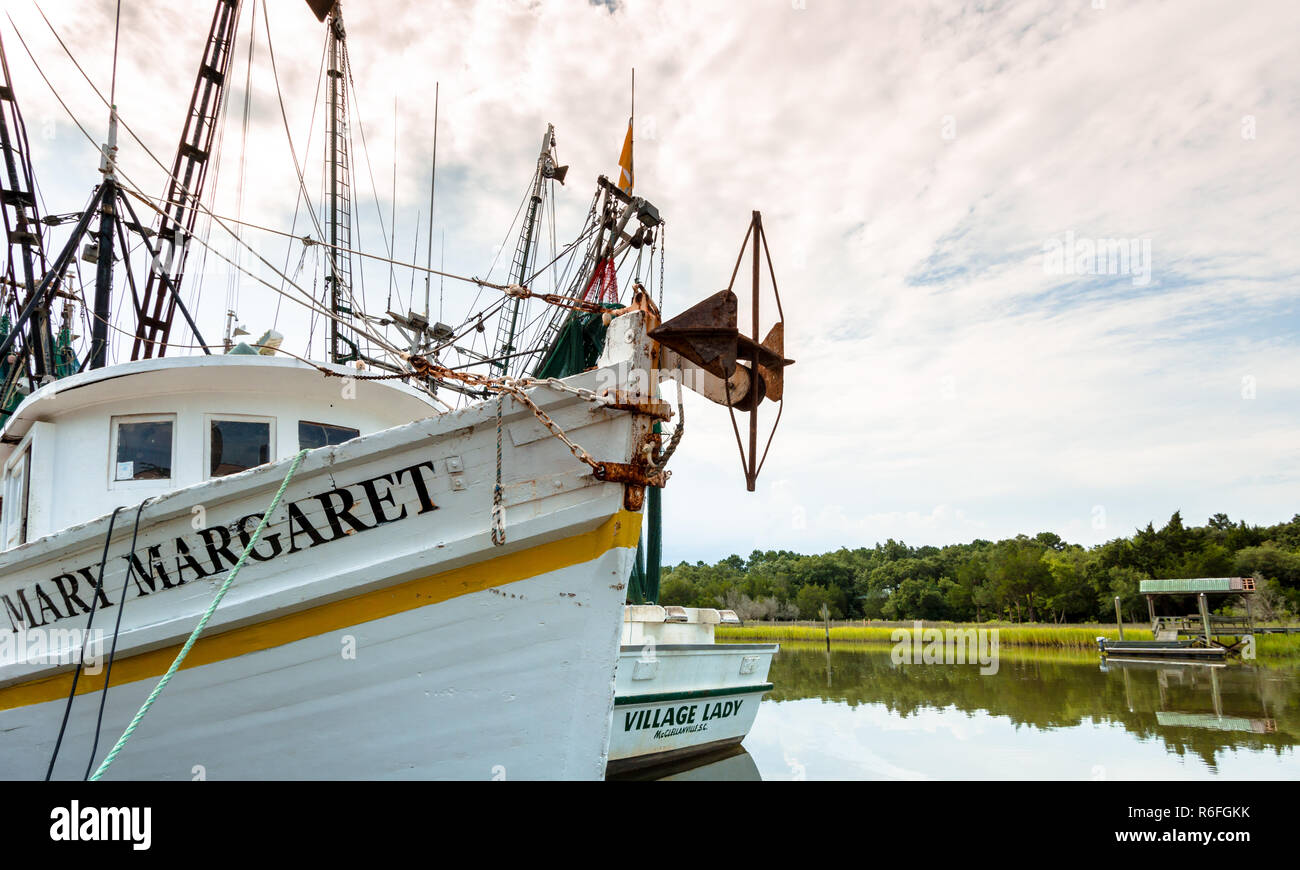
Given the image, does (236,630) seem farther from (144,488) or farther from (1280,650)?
(1280,650)

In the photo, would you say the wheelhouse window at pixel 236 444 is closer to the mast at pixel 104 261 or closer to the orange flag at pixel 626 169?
the mast at pixel 104 261

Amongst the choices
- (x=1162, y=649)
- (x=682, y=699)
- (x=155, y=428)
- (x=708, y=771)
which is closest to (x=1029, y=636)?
(x=1162, y=649)

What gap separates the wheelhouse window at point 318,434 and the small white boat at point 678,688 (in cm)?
427

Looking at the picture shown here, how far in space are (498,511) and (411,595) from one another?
756mm

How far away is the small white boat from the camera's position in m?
10.8

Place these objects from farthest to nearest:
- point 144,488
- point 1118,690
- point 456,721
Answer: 1. point 1118,690
2. point 144,488
3. point 456,721

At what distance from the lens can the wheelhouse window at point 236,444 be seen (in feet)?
20.6

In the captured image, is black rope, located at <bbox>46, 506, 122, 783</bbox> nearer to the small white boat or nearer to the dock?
the small white boat

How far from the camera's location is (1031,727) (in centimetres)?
1523

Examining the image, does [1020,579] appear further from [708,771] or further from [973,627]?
[708,771]

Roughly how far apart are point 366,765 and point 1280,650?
3682cm

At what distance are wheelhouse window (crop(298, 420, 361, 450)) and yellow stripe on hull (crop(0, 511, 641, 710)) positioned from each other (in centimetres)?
193
